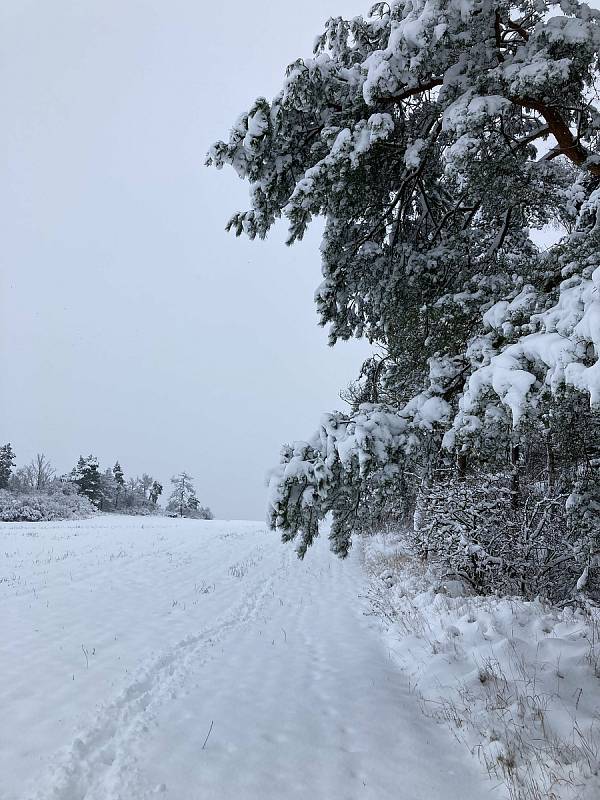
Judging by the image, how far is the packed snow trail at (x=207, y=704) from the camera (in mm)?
3004

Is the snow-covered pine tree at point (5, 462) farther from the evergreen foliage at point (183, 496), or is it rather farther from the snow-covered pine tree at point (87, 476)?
the evergreen foliage at point (183, 496)

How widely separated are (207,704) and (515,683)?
2759 mm

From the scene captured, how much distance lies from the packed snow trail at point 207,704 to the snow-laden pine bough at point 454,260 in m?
1.55

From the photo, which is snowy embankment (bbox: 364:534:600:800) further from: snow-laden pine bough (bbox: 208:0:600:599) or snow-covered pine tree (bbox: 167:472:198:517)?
snow-covered pine tree (bbox: 167:472:198:517)

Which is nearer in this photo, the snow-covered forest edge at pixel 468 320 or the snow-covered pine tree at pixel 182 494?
the snow-covered forest edge at pixel 468 320

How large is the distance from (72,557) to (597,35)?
16.1m

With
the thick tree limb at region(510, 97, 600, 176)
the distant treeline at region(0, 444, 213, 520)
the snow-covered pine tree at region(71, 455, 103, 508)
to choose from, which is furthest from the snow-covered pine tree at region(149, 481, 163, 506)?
the thick tree limb at region(510, 97, 600, 176)

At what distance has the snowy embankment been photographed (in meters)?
2.90

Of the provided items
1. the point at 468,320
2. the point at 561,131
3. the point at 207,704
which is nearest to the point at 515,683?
the point at 207,704

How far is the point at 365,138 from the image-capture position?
180 inches

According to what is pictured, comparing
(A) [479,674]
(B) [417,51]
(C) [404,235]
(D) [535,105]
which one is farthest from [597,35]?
(A) [479,674]

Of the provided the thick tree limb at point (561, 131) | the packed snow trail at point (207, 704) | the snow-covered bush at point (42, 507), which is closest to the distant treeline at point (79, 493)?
the snow-covered bush at point (42, 507)

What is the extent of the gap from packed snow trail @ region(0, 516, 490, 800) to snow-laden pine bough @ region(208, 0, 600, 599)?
1.55 m

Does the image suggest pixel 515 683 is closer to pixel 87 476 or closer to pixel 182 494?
pixel 87 476
